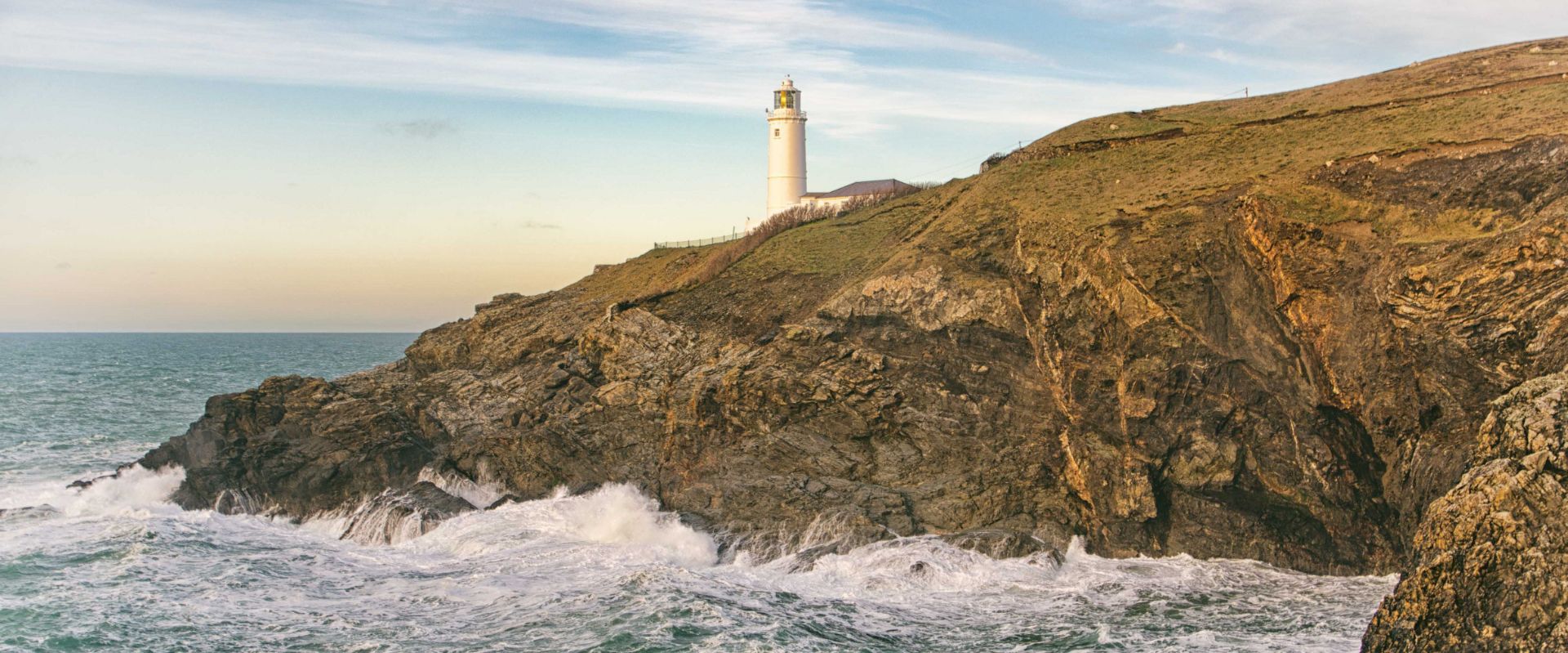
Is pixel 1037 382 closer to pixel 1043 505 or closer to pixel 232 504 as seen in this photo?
pixel 1043 505

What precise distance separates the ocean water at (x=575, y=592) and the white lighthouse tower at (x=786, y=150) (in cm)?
2236

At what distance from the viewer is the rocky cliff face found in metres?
22.5

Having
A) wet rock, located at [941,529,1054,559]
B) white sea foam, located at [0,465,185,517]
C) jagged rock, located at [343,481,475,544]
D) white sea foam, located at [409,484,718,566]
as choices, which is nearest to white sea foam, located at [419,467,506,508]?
jagged rock, located at [343,481,475,544]

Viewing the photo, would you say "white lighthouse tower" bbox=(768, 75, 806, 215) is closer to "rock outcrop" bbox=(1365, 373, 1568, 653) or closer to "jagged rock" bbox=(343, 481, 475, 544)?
"jagged rock" bbox=(343, 481, 475, 544)

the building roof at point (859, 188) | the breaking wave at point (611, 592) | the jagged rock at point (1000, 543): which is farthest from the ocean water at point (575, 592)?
the building roof at point (859, 188)

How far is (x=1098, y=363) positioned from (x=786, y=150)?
2557 cm

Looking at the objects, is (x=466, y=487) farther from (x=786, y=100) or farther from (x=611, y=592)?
(x=786, y=100)

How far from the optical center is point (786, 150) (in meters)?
48.8

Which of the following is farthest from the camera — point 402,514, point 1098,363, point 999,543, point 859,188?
point 859,188

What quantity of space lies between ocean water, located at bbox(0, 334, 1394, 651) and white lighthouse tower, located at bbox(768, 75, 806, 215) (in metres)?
22.4

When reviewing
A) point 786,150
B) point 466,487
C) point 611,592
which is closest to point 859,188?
point 786,150

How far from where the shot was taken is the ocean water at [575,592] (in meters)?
20.0

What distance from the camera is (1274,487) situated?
23.6 m

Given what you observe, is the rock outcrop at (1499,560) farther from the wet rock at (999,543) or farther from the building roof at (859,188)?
the building roof at (859,188)
